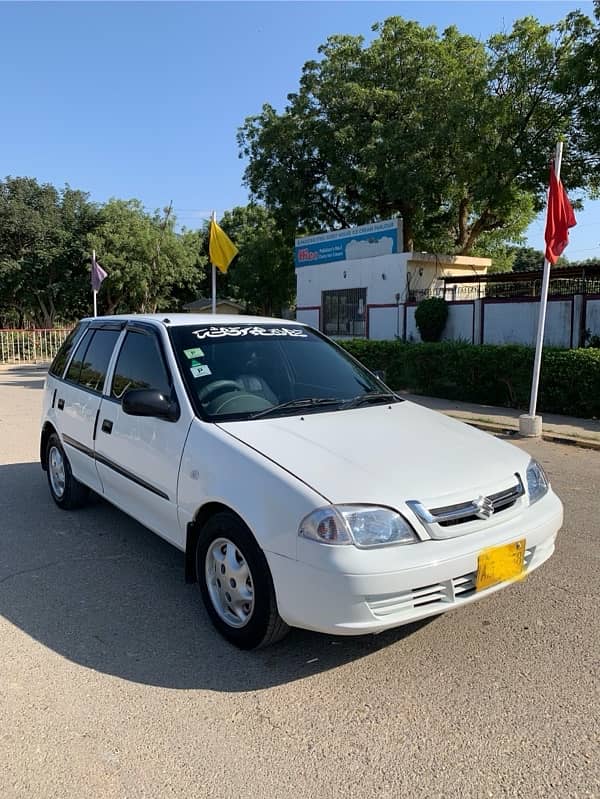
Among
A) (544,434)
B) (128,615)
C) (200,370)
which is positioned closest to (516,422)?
(544,434)

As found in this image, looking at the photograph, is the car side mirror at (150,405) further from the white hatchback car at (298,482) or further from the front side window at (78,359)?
the front side window at (78,359)

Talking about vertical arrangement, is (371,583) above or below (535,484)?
below

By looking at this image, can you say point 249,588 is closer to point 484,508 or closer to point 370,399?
point 484,508

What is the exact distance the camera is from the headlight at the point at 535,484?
3.40 m

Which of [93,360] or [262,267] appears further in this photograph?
[262,267]

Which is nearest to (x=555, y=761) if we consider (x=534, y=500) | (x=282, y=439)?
(x=534, y=500)

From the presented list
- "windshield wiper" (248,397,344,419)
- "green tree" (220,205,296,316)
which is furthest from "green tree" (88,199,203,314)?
"windshield wiper" (248,397,344,419)

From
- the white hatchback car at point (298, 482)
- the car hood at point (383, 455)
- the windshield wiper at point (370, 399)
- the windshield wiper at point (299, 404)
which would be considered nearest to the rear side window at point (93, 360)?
the white hatchback car at point (298, 482)

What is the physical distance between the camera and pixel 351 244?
21.3 metres

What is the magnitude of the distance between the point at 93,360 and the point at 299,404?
7.13 ft

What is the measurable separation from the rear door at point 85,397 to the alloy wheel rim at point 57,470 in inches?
12.1

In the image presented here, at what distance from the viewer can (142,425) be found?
13.1 feet

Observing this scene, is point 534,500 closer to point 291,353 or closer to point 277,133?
point 291,353

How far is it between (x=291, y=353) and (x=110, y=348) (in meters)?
1.49
